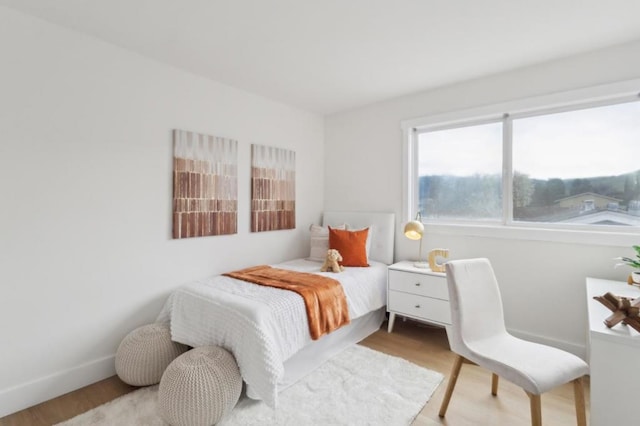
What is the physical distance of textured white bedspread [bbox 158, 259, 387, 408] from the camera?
1874 millimetres

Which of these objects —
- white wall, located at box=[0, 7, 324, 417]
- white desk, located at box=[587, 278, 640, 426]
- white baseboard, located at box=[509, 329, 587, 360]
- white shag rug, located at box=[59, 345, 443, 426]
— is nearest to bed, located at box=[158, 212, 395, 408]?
white shag rug, located at box=[59, 345, 443, 426]

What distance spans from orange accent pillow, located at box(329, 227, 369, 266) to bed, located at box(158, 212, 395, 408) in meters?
0.15

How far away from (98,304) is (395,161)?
2976 millimetres

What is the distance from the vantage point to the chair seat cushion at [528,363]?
147cm

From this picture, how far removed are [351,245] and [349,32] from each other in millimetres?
1910

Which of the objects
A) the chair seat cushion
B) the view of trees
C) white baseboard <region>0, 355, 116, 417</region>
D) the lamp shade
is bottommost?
white baseboard <region>0, 355, 116, 417</region>

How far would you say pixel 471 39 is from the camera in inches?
87.7

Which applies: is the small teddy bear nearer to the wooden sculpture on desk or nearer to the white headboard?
the white headboard

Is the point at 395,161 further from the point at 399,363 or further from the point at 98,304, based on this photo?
the point at 98,304

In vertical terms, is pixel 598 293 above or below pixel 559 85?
below

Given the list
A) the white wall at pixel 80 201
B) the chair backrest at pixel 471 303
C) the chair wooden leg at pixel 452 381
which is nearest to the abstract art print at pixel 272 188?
the white wall at pixel 80 201

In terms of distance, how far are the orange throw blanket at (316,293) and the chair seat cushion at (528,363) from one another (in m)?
0.99

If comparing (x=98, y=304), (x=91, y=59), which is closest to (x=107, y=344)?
(x=98, y=304)

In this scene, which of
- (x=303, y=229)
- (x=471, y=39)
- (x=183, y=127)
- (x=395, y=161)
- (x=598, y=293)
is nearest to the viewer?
(x=598, y=293)
